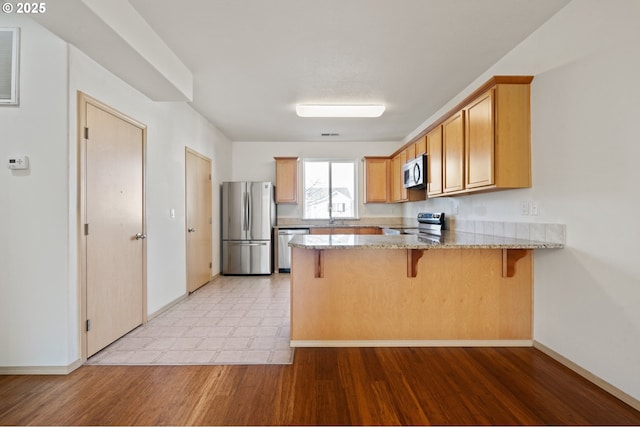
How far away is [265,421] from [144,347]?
1.50 meters

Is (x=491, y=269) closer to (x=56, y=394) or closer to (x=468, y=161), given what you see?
(x=468, y=161)

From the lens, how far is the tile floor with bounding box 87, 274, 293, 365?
92.4 inches

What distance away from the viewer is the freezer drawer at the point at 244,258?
5.39 meters

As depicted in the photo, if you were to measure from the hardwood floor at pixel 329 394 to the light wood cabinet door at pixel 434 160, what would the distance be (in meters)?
1.91

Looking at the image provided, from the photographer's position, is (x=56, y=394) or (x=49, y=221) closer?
(x=56, y=394)

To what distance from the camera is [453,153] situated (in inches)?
122

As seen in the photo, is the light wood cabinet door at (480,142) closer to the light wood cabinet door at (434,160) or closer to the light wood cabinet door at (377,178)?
the light wood cabinet door at (434,160)

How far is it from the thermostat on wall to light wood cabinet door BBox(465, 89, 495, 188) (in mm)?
3447

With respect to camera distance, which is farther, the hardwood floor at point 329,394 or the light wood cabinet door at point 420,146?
the light wood cabinet door at point 420,146

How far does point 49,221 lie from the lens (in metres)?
2.12

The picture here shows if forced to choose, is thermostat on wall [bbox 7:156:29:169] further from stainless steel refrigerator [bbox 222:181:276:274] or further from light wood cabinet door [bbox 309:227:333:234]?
light wood cabinet door [bbox 309:227:333:234]

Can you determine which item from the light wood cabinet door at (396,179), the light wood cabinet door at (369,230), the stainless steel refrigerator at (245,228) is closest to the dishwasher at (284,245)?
the stainless steel refrigerator at (245,228)

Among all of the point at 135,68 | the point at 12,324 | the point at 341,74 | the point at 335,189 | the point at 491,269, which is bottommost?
Result: the point at 12,324

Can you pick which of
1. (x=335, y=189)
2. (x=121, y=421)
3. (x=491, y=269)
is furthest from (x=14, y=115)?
(x=335, y=189)
